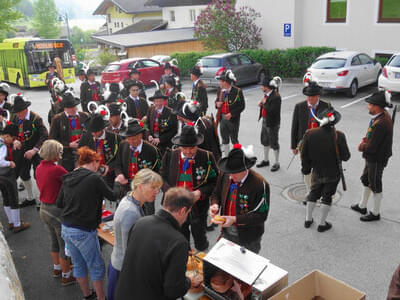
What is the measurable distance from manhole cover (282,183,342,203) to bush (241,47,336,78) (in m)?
13.5

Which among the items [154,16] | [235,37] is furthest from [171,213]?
[154,16]

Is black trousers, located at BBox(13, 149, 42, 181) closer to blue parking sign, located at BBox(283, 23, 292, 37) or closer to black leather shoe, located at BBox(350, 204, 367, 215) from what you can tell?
black leather shoe, located at BBox(350, 204, 367, 215)

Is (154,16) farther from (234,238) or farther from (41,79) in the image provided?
(234,238)

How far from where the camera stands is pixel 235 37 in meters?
24.0

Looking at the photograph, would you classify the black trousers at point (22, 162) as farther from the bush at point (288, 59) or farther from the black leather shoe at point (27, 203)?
the bush at point (288, 59)

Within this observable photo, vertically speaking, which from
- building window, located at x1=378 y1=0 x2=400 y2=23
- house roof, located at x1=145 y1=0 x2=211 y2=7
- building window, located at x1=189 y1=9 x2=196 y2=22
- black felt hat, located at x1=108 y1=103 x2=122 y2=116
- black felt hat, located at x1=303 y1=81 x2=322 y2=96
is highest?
house roof, located at x1=145 y1=0 x2=211 y2=7

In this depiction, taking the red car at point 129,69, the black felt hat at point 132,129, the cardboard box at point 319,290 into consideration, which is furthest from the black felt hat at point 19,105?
the red car at point 129,69

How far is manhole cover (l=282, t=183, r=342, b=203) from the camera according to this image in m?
7.85

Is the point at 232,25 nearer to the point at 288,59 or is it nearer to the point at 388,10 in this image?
the point at 288,59

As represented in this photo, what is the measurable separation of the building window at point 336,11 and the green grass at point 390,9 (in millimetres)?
2007

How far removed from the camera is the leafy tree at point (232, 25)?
2364cm

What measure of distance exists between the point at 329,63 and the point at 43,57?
18438 millimetres

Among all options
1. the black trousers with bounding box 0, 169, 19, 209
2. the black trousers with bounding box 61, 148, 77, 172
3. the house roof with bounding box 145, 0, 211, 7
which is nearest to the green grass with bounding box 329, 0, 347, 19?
the black trousers with bounding box 61, 148, 77, 172

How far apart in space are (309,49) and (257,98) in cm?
482
